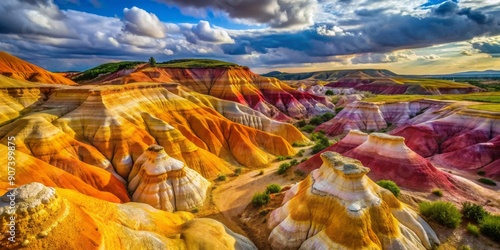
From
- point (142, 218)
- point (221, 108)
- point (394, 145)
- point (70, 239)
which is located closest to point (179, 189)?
point (142, 218)

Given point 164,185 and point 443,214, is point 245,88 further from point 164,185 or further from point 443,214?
point 443,214

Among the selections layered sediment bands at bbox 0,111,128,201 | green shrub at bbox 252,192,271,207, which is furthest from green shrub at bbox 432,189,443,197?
layered sediment bands at bbox 0,111,128,201

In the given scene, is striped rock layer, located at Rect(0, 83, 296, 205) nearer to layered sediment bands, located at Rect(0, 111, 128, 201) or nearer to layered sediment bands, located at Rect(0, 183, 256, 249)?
layered sediment bands, located at Rect(0, 111, 128, 201)

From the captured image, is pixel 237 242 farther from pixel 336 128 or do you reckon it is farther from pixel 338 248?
pixel 336 128

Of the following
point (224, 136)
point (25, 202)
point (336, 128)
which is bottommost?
point (336, 128)

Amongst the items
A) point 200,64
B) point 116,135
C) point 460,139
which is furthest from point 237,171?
point 200,64

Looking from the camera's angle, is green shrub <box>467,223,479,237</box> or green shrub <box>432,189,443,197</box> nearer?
green shrub <box>467,223,479,237</box>

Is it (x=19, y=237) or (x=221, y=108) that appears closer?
(x=19, y=237)
